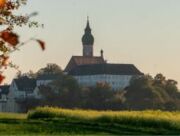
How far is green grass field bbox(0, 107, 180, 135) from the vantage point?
39850 millimetres

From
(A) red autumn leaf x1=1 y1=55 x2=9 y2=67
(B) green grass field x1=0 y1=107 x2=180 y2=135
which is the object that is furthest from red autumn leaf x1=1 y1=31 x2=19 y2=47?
(B) green grass field x1=0 y1=107 x2=180 y2=135

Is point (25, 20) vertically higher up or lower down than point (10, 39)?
higher up

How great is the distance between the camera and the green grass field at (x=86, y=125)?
3985cm

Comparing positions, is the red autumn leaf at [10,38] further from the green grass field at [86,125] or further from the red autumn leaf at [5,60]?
the green grass field at [86,125]

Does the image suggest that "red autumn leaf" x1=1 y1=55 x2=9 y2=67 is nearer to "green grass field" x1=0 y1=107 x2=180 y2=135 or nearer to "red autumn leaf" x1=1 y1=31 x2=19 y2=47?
"red autumn leaf" x1=1 y1=31 x2=19 y2=47

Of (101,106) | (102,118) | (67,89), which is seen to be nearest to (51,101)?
(67,89)

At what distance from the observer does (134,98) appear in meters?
168

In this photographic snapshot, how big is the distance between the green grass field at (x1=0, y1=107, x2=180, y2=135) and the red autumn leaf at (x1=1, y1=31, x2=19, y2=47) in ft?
99.9

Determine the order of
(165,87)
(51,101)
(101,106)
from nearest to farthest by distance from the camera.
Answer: (101,106)
(51,101)
(165,87)

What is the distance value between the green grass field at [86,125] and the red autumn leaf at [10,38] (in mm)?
30451

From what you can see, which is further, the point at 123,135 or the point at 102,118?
the point at 102,118

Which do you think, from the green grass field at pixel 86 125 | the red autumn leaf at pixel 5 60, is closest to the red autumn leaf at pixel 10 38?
the red autumn leaf at pixel 5 60

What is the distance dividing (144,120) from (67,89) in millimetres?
114939

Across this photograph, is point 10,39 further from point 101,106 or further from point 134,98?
point 134,98
